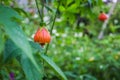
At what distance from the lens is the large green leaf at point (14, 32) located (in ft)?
1.74

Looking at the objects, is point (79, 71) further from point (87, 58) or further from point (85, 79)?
point (85, 79)

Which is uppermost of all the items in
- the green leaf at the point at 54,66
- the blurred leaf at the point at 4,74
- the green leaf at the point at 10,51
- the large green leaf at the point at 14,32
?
the large green leaf at the point at 14,32

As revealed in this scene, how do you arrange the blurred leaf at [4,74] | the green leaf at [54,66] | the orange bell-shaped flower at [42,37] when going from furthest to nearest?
1. the blurred leaf at [4,74]
2. the orange bell-shaped flower at [42,37]
3. the green leaf at [54,66]

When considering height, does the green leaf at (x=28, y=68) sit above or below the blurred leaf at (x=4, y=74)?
above

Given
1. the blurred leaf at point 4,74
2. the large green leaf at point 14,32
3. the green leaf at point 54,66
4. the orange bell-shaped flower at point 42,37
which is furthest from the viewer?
the blurred leaf at point 4,74

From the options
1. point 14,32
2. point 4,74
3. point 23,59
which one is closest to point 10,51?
point 23,59

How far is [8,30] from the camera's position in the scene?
55 cm

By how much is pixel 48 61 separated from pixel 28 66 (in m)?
0.04

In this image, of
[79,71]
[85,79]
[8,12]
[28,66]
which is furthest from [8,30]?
[79,71]

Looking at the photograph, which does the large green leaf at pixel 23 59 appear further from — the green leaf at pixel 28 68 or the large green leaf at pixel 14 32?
the large green leaf at pixel 14 32

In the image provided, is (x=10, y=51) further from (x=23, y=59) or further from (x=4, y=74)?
(x=4, y=74)

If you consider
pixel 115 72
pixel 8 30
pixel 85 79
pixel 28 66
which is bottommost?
pixel 115 72

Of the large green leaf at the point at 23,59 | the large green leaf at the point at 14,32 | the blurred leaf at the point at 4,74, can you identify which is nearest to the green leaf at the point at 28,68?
the large green leaf at the point at 23,59

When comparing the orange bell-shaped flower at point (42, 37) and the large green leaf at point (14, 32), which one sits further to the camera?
the orange bell-shaped flower at point (42, 37)
